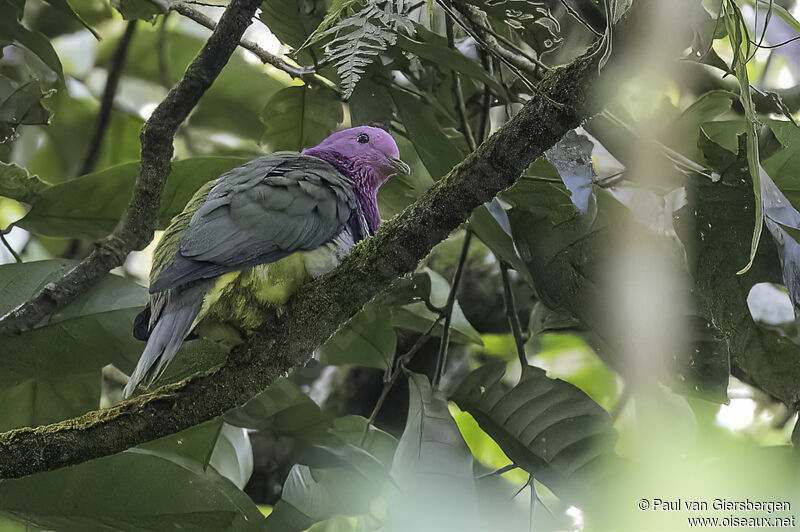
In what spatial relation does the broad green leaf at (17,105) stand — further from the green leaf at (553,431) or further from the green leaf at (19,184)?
the green leaf at (553,431)

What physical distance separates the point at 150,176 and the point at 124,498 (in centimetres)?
54

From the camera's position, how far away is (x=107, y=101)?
2230 millimetres

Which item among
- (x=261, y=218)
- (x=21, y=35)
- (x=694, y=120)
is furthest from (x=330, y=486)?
(x=21, y=35)

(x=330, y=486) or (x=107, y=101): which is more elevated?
(x=107, y=101)

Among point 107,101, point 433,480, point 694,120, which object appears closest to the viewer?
point 433,480

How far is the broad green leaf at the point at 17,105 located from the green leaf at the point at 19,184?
0.10 metres

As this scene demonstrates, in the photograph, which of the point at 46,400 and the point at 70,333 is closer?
the point at 70,333

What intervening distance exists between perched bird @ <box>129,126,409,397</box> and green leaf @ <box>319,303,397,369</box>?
274mm

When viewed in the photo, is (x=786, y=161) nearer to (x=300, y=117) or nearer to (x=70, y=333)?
(x=300, y=117)

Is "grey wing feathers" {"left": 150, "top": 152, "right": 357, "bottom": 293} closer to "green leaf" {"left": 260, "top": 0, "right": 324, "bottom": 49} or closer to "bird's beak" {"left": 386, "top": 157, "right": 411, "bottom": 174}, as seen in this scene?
"bird's beak" {"left": 386, "top": 157, "right": 411, "bottom": 174}

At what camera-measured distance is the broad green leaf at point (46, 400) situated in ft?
4.91

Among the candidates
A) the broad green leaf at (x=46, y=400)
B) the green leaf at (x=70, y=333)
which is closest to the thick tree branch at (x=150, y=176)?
the green leaf at (x=70, y=333)

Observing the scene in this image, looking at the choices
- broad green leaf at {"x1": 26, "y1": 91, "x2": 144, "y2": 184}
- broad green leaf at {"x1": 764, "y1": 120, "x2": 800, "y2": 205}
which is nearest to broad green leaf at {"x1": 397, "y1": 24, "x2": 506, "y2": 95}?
broad green leaf at {"x1": 764, "y1": 120, "x2": 800, "y2": 205}

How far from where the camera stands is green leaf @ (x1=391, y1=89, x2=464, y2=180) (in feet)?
4.51
